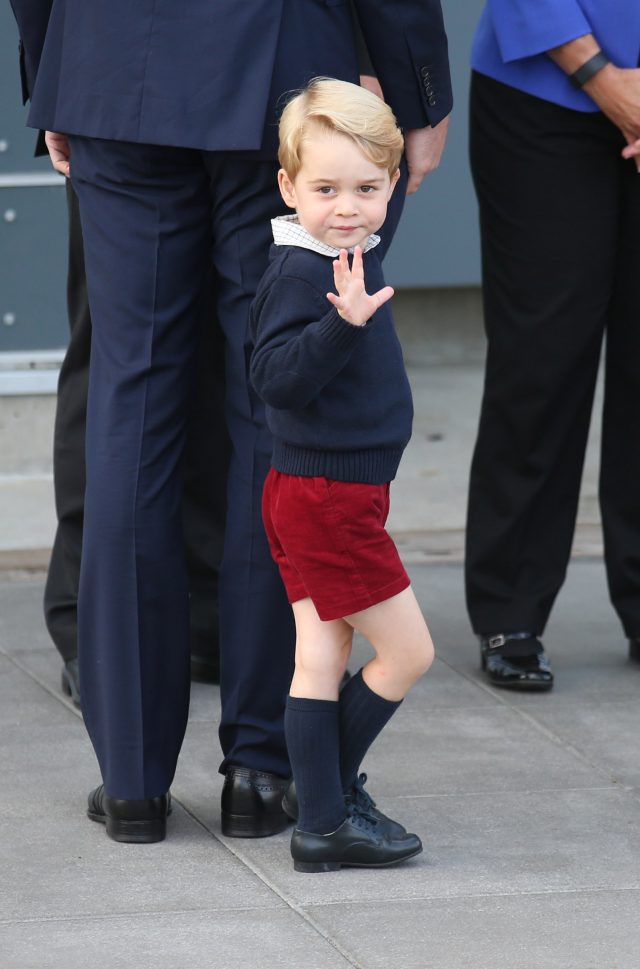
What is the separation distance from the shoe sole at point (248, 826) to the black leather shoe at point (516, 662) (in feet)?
3.16

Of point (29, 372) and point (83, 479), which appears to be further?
point (29, 372)

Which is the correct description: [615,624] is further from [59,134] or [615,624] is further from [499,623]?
[59,134]

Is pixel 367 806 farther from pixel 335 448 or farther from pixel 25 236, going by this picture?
pixel 25 236

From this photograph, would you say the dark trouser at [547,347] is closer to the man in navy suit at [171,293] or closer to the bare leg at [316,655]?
the man in navy suit at [171,293]

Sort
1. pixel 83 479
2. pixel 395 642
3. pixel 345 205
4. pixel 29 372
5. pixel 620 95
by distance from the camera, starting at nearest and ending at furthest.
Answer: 1. pixel 345 205
2. pixel 395 642
3. pixel 620 95
4. pixel 83 479
5. pixel 29 372

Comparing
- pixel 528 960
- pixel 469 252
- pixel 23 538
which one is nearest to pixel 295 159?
pixel 528 960

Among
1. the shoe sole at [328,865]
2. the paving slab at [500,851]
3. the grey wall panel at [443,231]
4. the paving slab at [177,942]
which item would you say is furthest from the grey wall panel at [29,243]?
the paving slab at [177,942]

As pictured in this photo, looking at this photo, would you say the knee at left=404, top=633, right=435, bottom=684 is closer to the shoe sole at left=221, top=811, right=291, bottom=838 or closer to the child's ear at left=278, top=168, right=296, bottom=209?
the shoe sole at left=221, top=811, right=291, bottom=838

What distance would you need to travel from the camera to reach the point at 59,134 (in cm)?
305

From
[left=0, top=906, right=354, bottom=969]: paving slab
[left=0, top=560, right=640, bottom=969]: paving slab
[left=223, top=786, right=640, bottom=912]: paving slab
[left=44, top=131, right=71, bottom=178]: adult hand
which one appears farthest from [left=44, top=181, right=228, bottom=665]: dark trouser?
[left=0, top=906, right=354, bottom=969]: paving slab

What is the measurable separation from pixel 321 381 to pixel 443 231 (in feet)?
12.9

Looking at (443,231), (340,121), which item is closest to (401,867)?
(340,121)

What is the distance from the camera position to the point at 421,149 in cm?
299

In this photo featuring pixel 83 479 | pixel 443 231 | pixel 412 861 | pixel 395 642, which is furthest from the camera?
pixel 443 231
